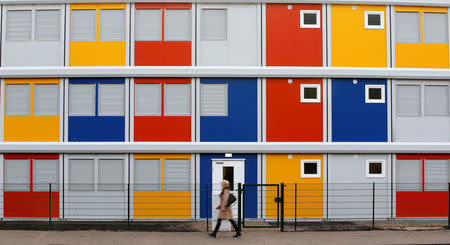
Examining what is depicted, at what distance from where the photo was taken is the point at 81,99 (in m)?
18.9

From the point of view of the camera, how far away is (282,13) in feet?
Result: 62.5

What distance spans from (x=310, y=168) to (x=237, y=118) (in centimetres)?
309

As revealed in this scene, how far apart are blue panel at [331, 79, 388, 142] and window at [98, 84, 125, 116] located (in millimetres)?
7399

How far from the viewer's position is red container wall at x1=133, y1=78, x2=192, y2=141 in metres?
18.7

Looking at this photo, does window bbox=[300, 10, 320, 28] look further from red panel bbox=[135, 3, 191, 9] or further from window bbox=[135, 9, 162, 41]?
window bbox=[135, 9, 162, 41]

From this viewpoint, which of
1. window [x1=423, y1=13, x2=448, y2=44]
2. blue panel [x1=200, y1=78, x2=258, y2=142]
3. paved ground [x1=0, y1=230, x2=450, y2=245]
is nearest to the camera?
paved ground [x1=0, y1=230, x2=450, y2=245]

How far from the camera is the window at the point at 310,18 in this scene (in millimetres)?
19094

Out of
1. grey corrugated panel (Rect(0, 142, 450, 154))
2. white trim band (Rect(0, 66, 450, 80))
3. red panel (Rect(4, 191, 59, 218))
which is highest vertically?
white trim band (Rect(0, 66, 450, 80))

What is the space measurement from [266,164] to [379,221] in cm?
429

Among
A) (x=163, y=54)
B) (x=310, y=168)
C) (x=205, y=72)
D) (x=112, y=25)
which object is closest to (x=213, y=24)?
(x=205, y=72)

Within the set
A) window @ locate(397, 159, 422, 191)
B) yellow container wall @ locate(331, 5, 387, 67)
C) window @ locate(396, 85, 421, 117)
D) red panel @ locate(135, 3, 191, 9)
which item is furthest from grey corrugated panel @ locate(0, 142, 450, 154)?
red panel @ locate(135, 3, 191, 9)

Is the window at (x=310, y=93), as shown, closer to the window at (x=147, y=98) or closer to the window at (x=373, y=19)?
the window at (x=373, y=19)

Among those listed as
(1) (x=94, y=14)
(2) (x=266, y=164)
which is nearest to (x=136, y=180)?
(2) (x=266, y=164)

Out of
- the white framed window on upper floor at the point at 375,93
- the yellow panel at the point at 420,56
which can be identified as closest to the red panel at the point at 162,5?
the white framed window on upper floor at the point at 375,93
